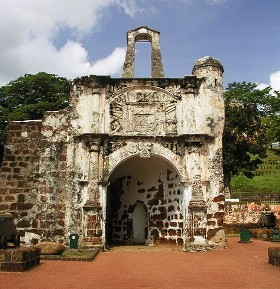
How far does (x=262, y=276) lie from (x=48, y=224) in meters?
7.12

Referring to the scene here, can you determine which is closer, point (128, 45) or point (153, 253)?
point (153, 253)

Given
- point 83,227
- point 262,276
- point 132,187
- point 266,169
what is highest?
point 266,169

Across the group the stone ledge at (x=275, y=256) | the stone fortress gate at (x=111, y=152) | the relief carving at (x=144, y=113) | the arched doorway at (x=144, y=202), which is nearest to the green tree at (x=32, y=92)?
the arched doorway at (x=144, y=202)

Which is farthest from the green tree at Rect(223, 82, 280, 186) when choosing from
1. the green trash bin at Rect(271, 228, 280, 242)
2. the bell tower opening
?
the bell tower opening

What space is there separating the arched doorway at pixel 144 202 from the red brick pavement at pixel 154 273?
3.26 meters

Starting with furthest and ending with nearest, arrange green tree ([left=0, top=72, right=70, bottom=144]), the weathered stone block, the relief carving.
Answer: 1. green tree ([left=0, top=72, right=70, bottom=144])
2. the relief carving
3. the weathered stone block

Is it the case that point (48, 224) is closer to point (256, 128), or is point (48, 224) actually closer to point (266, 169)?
point (256, 128)

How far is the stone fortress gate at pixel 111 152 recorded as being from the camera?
1217 centimetres

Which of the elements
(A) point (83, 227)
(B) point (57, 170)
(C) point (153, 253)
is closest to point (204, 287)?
(C) point (153, 253)

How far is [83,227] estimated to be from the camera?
12.0 m

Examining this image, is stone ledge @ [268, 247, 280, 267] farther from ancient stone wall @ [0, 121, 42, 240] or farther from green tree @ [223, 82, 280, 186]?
green tree @ [223, 82, 280, 186]

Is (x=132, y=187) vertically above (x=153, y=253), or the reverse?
(x=132, y=187)

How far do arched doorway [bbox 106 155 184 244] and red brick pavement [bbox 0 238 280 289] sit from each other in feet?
10.7

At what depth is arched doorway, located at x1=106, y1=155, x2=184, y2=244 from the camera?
13758mm
